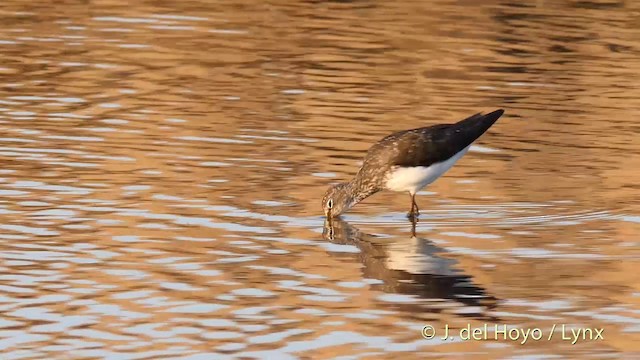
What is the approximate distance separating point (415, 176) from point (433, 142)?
17.6 inches

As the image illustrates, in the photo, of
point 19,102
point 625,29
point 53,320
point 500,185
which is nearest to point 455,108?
point 500,185

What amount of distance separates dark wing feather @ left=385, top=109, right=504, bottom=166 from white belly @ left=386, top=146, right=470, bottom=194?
55mm

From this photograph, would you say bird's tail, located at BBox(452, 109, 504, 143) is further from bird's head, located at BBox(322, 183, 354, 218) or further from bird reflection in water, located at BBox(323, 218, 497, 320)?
bird's head, located at BBox(322, 183, 354, 218)

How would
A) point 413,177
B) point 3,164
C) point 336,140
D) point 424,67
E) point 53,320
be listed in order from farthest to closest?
point 424,67 → point 336,140 → point 3,164 → point 413,177 → point 53,320

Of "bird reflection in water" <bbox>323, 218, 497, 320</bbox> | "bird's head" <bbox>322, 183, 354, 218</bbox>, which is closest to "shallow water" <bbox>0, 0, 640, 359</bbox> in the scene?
"bird reflection in water" <bbox>323, 218, 497, 320</bbox>

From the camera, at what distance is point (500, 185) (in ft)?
60.6

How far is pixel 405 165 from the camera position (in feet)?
57.3

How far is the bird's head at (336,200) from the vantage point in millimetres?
17125

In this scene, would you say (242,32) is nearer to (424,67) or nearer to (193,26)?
(193,26)

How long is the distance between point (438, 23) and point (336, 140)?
9324mm

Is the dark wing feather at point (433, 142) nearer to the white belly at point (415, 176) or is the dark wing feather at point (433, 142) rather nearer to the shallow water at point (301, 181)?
the white belly at point (415, 176)

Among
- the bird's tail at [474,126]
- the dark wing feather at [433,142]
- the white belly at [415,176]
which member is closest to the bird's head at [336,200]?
the white belly at [415,176]

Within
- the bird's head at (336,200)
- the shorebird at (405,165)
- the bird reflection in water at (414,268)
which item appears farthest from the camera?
the shorebird at (405,165)

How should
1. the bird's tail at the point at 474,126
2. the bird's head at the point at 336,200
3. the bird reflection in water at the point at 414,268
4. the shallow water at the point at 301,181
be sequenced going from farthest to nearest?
the bird's tail at the point at 474,126 → the bird's head at the point at 336,200 → the bird reflection in water at the point at 414,268 → the shallow water at the point at 301,181
